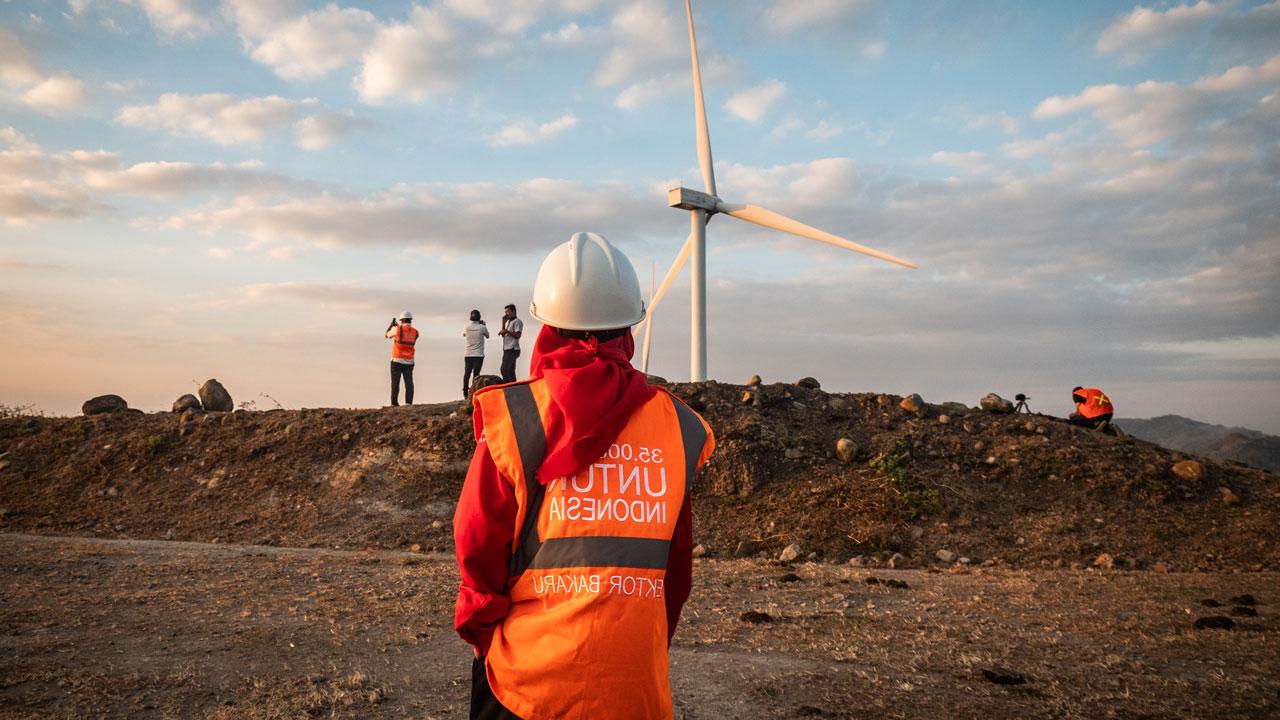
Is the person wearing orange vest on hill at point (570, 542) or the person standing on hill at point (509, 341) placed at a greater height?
the person standing on hill at point (509, 341)

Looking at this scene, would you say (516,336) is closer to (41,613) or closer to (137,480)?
(137,480)

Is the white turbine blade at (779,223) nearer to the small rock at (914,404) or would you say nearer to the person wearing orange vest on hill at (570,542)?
the small rock at (914,404)

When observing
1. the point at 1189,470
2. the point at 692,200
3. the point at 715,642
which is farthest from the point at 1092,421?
the point at 715,642

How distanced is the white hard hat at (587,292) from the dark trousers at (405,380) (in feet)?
50.9

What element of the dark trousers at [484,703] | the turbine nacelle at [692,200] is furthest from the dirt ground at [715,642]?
the turbine nacelle at [692,200]

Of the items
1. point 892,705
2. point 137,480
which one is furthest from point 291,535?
point 892,705

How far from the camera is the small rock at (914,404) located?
1468 centimetres

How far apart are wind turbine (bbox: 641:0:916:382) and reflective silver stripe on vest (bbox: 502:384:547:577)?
611 inches

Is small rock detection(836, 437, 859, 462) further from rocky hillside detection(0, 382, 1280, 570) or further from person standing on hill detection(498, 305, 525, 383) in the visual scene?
person standing on hill detection(498, 305, 525, 383)

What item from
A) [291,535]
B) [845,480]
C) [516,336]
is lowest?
[291,535]

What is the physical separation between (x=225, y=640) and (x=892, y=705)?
476cm

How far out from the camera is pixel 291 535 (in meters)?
12.5

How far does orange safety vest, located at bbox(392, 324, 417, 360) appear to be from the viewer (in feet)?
57.6

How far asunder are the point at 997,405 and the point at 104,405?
57.3 ft
